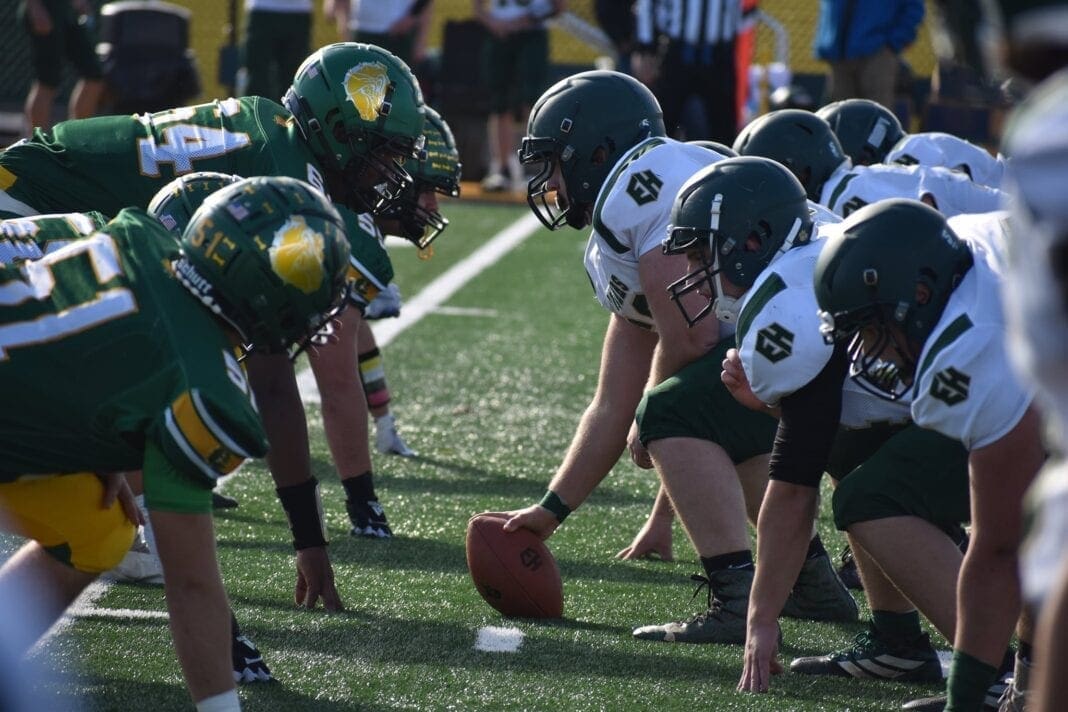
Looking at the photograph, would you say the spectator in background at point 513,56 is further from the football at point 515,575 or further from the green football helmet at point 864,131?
the football at point 515,575

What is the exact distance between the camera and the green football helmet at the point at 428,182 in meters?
4.63

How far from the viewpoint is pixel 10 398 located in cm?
295

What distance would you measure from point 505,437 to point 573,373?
118cm

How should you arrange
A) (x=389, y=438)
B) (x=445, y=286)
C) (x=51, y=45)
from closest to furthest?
(x=389, y=438), (x=445, y=286), (x=51, y=45)

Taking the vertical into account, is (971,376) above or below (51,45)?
above

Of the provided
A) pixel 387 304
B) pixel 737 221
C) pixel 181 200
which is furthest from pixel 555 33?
pixel 181 200

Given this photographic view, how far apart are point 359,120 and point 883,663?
73.1 inches

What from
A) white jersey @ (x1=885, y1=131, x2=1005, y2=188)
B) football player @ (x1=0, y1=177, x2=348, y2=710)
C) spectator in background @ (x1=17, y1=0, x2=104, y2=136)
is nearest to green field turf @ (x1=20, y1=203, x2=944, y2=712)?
football player @ (x1=0, y1=177, x2=348, y2=710)

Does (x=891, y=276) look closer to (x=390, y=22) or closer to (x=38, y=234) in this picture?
(x=38, y=234)

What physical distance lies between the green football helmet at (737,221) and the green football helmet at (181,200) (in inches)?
40.5

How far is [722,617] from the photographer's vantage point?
13.1ft

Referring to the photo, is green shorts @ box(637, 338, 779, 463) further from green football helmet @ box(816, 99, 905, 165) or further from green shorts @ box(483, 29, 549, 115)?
green shorts @ box(483, 29, 549, 115)

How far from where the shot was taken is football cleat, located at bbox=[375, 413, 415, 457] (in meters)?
6.05

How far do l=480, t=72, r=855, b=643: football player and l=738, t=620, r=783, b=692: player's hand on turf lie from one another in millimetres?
442
